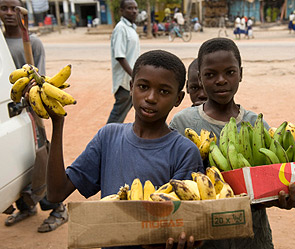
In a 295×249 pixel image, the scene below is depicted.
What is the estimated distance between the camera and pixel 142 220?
145 centimetres

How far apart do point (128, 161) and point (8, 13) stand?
3.11 metres

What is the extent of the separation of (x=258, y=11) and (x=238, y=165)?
36862 mm

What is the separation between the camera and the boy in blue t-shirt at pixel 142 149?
1.77 metres

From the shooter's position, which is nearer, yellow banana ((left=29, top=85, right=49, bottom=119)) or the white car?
yellow banana ((left=29, top=85, right=49, bottom=119))

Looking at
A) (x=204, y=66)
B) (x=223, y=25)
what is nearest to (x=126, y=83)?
(x=204, y=66)

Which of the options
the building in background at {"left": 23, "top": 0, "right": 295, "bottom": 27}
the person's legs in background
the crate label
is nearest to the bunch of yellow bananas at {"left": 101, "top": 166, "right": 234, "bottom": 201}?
the crate label

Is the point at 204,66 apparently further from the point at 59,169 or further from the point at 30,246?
the point at 30,246

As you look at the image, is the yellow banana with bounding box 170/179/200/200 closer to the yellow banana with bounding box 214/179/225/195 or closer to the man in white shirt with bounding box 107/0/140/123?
the yellow banana with bounding box 214/179/225/195

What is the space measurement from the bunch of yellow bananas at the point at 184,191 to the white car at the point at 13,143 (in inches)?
57.2

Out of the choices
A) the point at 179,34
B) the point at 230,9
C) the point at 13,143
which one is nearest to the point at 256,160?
the point at 13,143

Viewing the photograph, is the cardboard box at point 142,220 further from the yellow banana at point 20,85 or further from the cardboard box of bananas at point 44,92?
the yellow banana at point 20,85

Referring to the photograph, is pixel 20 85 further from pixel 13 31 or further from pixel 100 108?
pixel 100 108

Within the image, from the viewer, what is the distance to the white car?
2.76 meters

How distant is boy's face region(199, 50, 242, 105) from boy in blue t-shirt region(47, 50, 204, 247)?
0.36 meters
